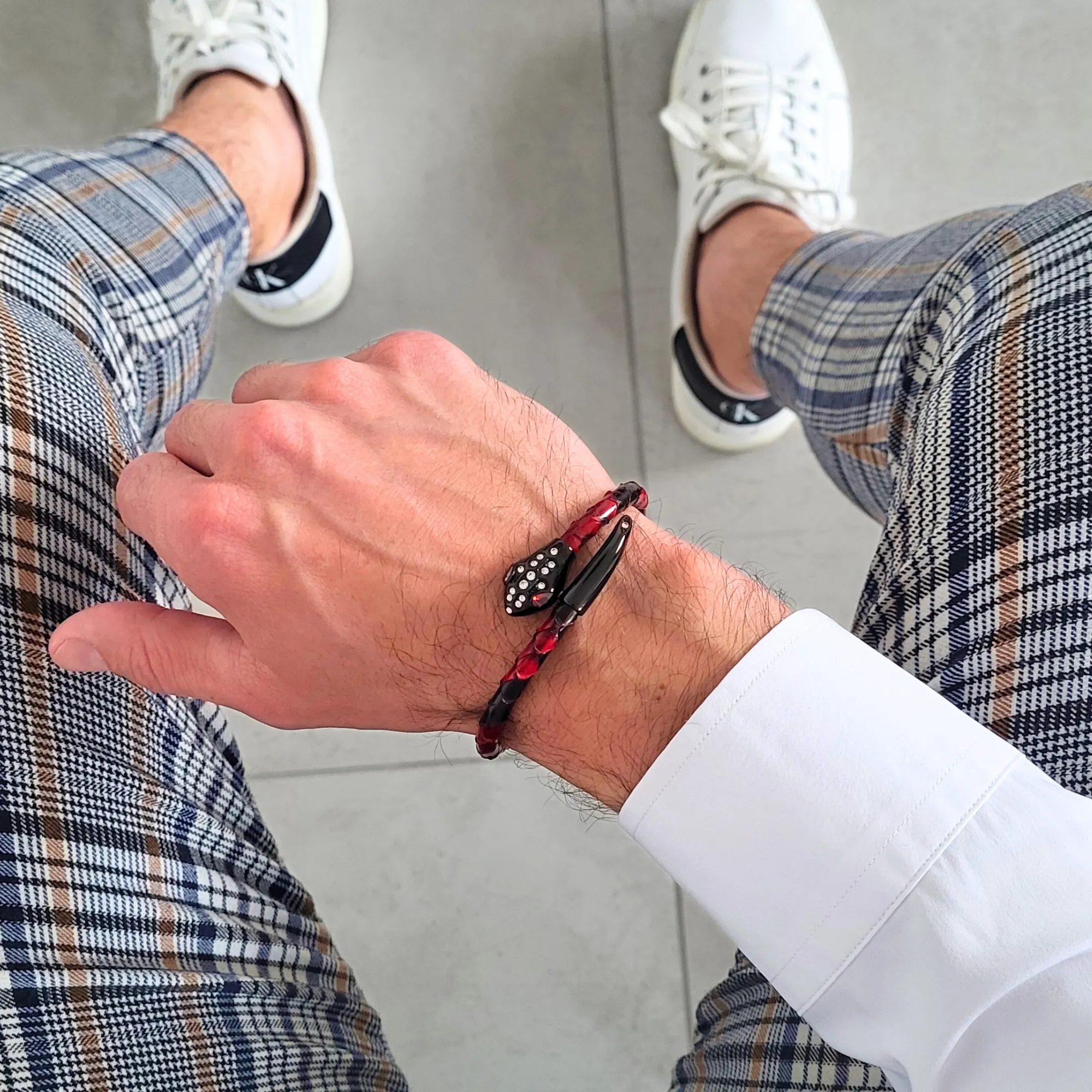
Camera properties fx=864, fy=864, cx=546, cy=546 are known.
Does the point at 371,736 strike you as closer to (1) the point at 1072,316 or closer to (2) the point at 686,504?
(2) the point at 686,504

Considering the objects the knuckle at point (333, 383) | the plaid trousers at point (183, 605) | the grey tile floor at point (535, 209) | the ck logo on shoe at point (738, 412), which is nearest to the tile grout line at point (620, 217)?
the grey tile floor at point (535, 209)

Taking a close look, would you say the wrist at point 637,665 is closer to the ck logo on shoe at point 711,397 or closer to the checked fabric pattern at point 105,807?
the checked fabric pattern at point 105,807

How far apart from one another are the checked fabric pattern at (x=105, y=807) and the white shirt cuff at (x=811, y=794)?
0.26 meters

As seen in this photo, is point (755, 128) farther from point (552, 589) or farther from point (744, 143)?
point (552, 589)

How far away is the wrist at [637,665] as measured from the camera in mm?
458

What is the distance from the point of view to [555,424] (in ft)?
1.80

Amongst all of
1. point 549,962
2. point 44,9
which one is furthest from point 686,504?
point 44,9

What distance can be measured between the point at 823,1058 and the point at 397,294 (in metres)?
0.90

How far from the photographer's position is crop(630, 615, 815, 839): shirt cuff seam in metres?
0.43

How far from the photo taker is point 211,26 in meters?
0.95

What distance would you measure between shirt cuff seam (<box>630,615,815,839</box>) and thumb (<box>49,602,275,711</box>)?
8.7 inches

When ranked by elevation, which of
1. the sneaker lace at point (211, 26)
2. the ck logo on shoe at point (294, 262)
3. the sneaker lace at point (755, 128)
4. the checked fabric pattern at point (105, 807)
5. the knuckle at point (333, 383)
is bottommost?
the checked fabric pattern at point (105, 807)

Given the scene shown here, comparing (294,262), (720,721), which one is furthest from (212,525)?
(294,262)

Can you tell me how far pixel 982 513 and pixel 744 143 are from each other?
717 mm
